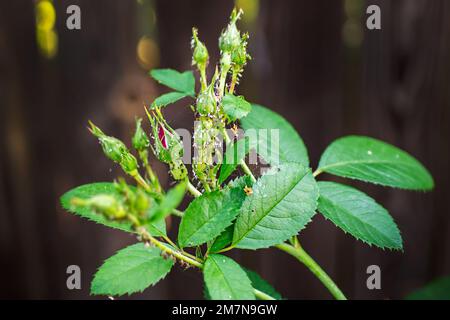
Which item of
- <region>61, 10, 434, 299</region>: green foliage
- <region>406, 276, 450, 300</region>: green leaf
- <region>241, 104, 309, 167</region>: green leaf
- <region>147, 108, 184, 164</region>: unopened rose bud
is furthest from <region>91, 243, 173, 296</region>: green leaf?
<region>406, 276, 450, 300</region>: green leaf

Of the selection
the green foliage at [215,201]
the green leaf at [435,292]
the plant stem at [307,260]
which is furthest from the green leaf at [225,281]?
the green leaf at [435,292]

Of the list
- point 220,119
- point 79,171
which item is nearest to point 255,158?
point 220,119

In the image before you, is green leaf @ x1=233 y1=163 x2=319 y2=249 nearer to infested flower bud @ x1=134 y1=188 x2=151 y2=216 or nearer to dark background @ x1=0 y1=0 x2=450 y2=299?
infested flower bud @ x1=134 y1=188 x2=151 y2=216

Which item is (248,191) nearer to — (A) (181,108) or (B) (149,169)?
(B) (149,169)

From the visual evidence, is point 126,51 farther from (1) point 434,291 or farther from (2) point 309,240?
(1) point 434,291

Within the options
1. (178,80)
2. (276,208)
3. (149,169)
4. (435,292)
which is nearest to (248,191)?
(276,208)

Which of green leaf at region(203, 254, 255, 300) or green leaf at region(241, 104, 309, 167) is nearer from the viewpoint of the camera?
green leaf at region(203, 254, 255, 300)
